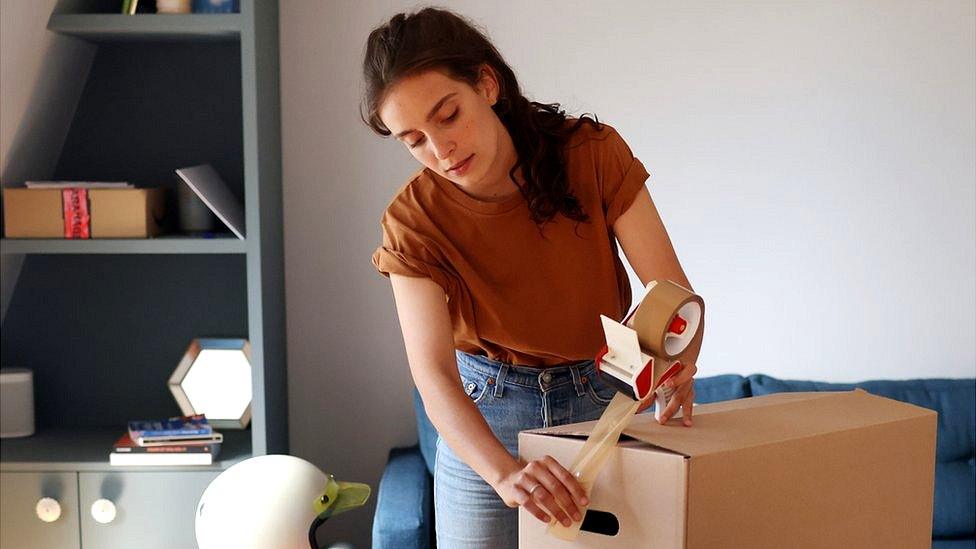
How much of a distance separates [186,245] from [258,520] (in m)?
0.66

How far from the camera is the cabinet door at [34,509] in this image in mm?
2291

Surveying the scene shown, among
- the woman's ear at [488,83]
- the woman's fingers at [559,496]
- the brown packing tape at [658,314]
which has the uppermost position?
the woman's ear at [488,83]

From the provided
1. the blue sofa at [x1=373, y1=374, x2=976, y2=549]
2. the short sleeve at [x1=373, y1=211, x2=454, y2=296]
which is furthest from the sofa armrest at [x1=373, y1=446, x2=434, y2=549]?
the short sleeve at [x1=373, y1=211, x2=454, y2=296]

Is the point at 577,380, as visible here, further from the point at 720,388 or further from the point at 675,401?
the point at 720,388

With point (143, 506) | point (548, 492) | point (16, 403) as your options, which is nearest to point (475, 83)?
point (548, 492)

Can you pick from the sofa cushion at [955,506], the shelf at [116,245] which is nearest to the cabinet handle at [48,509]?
the shelf at [116,245]

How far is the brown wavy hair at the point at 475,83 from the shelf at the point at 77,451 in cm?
Answer: 127

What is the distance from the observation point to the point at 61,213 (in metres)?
2.29

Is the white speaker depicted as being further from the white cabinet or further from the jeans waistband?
the jeans waistband

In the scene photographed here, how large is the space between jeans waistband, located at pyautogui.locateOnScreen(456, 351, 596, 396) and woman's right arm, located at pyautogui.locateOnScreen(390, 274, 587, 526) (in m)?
0.14

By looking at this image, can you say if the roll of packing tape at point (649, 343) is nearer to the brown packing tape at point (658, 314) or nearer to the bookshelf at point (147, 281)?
the brown packing tape at point (658, 314)

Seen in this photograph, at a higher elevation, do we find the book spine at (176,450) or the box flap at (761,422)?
the box flap at (761,422)

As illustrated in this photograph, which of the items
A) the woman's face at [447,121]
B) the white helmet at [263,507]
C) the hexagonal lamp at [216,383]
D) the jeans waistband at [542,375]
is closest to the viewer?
the woman's face at [447,121]

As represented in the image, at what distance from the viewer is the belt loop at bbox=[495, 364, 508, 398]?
57.3 inches
